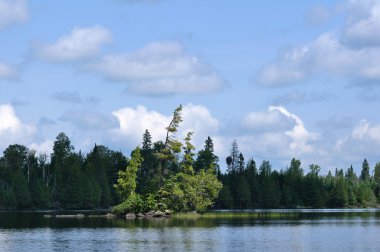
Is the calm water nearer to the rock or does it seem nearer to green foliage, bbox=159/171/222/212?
the rock

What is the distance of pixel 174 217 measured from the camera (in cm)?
13500

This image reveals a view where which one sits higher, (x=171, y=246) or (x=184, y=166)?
(x=184, y=166)

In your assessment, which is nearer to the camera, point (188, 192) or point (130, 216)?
point (130, 216)

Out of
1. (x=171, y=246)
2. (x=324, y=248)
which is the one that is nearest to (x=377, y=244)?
(x=324, y=248)

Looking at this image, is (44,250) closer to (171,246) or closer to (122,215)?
(171,246)

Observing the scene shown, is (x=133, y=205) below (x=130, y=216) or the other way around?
the other way around

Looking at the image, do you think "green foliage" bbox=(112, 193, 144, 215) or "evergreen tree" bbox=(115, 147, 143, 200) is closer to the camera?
"green foliage" bbox=(112, 193, 144, 215)

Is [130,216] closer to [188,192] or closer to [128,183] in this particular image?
[128,183]

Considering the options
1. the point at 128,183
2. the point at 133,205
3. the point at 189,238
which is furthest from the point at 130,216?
the point at 189,238

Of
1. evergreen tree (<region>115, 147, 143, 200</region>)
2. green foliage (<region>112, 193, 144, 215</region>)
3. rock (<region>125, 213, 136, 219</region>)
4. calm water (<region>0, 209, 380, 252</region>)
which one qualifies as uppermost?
evergreen tree (<region>115, 147, 143, 200</region>)

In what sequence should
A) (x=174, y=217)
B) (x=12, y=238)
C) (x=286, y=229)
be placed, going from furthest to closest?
(x=174, y=217) → (x=286, y=229) → (x=12, y=238)

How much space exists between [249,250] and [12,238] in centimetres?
3005

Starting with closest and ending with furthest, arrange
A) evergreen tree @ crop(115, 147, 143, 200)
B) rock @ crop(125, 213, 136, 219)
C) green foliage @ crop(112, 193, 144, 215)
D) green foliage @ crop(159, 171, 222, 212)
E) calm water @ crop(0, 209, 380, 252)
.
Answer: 1. calm water @ crop(0, 209, 380, 252)
2. rock @ crop(125, 213, 136, 219)
3. green foliage @ crop(112, 193, 144, 215)
4. green foliage @ crop(159, 171, 222, 212)
5. evergreen tree @ crop(115, 147, 143, 200)

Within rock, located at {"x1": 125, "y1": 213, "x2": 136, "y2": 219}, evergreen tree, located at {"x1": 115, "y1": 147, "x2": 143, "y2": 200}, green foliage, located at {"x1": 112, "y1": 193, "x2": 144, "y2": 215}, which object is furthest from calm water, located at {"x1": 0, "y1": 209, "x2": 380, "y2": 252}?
evergreen tree, located at {"x1": 115, "y1": 147, "x2": 143, "y2": 200}
